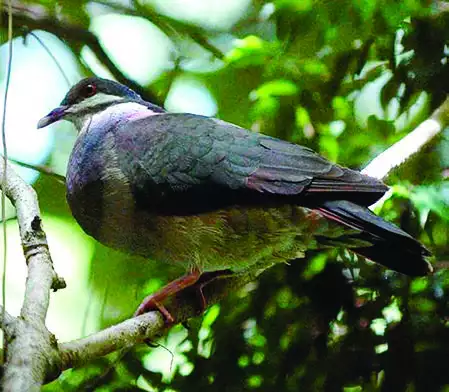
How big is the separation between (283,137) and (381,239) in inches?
29.1

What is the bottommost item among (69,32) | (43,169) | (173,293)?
(173,293)

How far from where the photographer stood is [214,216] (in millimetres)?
2115

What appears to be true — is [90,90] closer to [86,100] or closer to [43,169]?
[86,100]

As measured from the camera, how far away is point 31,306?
1.55 meters

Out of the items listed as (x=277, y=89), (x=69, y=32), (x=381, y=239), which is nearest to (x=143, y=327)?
(x=381, y=239)

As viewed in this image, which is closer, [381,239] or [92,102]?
[381,239]

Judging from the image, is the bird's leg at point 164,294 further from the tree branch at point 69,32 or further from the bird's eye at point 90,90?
the tree branch at point 69,32

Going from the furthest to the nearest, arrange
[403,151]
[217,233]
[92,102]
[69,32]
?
[69,32] < [92,102] < [403,151] < [217,233]

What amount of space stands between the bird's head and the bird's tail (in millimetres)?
762

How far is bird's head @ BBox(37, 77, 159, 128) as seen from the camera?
8.00 feet

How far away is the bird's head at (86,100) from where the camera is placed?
2.44m

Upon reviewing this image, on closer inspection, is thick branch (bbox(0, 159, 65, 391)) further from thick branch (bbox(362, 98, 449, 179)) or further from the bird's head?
thick branch (bbox(362, 98, 449, 179))

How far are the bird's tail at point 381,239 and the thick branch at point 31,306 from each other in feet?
2.19

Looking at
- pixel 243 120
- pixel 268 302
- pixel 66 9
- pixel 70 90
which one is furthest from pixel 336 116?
pixel 66 9
